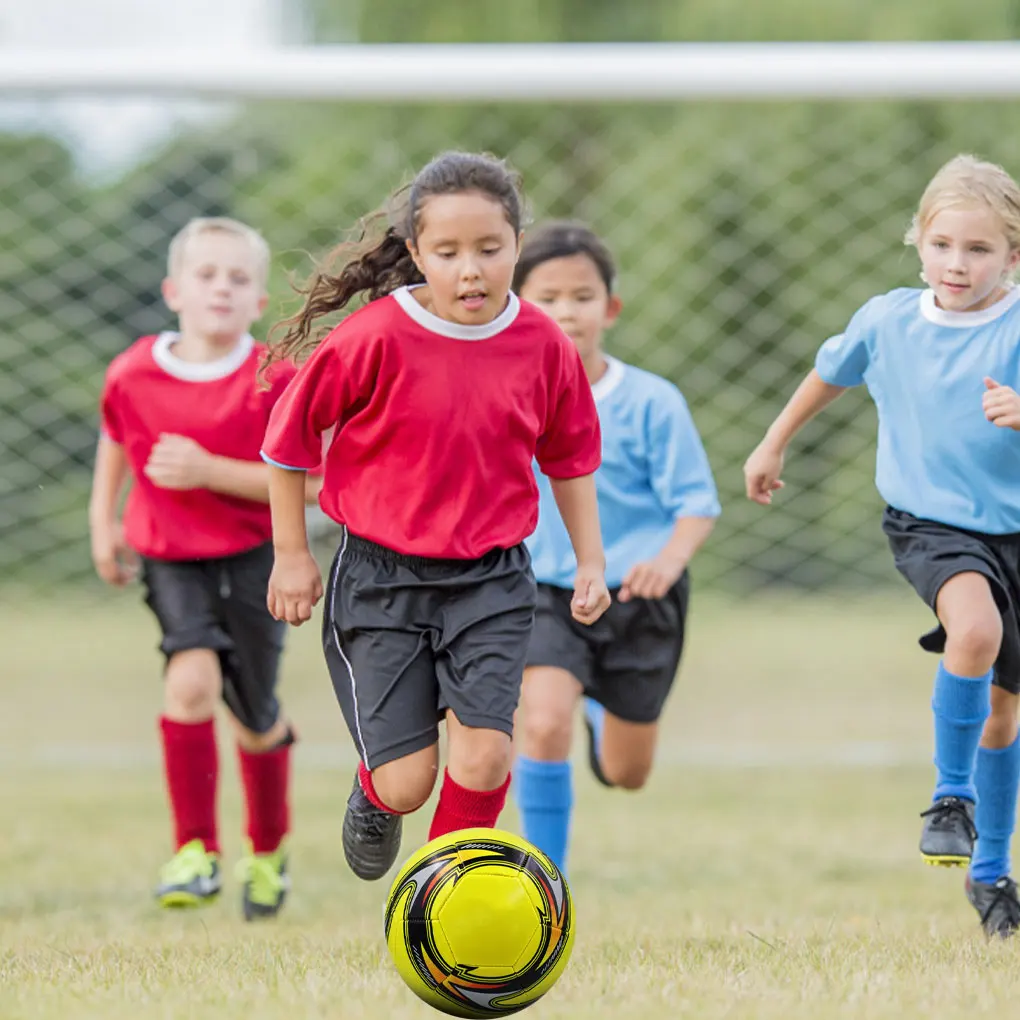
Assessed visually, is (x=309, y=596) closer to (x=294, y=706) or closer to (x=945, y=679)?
(x=945, y=679)

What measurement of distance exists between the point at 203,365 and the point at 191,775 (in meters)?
1.18

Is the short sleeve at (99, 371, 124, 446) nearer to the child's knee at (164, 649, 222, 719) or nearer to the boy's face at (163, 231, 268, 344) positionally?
the boy's face at (163, 231, 268, 344)

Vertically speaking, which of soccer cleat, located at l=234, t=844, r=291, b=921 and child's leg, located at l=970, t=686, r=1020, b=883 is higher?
child's leg, located at l=970, t=686, r=1020, b=883

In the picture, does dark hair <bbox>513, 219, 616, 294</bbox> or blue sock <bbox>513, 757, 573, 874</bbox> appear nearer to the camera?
blue sock <bbox>513, 757, 573, 874</bbox>

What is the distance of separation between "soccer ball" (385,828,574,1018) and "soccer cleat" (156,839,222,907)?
1617 mm

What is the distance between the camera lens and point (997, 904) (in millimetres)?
4121

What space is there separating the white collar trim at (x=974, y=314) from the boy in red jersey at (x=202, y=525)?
1.77 metres

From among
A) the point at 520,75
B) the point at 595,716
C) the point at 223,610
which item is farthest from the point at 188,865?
the point at 520,75

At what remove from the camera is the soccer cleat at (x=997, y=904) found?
4062mm

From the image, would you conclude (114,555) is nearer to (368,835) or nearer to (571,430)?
(368,835)

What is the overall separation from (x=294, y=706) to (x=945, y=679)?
7055mm

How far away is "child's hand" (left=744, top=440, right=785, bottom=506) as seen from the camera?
4.33 metres

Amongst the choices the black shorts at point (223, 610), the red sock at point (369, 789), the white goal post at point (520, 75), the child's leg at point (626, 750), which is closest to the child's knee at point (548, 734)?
the child's leg at point (626, 750)

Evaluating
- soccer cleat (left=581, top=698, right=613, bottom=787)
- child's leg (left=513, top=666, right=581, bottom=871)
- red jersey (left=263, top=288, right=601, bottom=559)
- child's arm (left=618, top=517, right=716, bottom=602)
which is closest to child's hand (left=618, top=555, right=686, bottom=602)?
child's arm (left=618, top=517, right=716, bottom=602)
